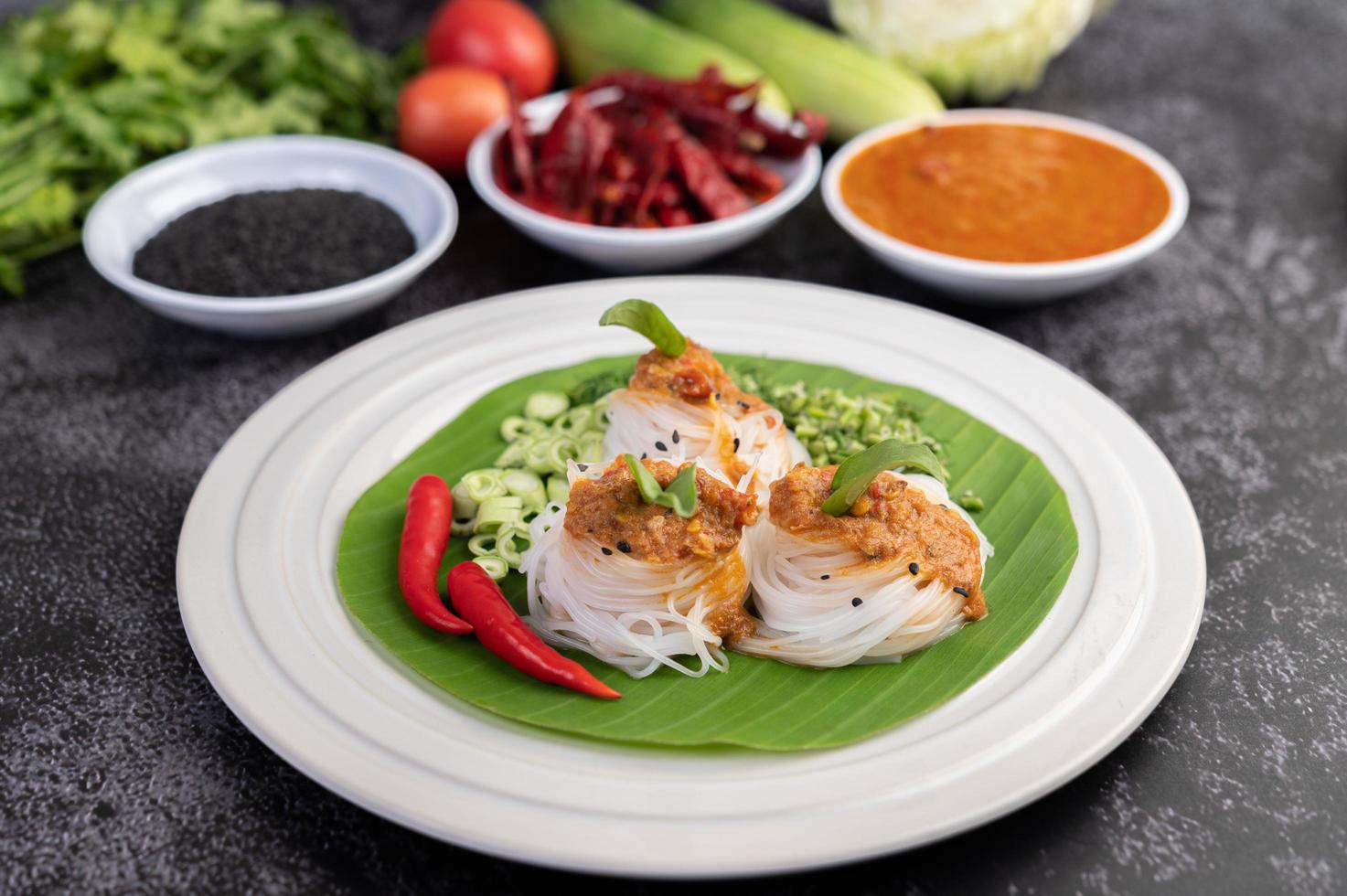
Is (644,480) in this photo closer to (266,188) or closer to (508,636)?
(508,636)

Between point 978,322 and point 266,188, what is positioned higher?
point 266,188

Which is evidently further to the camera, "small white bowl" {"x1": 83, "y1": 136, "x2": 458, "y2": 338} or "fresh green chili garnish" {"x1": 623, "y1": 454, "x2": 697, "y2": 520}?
"small white bowl" {"x1": 83, "y1": 136, "x2": 458, "y2": 338}

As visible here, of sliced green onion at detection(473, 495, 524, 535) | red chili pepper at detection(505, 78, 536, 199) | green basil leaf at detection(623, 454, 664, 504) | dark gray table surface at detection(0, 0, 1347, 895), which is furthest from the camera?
red chili pepper at detection(505, 78, 536, 199)

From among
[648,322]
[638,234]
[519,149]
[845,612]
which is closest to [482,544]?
[648,322]

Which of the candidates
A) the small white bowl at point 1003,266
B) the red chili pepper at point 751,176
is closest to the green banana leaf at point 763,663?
the small white bowl at point 1003,266

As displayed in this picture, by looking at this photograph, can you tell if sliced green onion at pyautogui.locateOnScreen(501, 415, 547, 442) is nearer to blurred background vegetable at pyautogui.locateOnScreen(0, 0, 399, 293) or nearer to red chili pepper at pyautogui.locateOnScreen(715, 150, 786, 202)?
red chili pepper at pyautogui.locateOnScreen(715, 150, 786, 202)

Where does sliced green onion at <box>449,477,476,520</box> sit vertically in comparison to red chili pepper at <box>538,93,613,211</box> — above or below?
below

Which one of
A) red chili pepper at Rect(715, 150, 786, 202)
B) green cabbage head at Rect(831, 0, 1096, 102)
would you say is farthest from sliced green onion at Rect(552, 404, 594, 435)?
green cabbage head at Rect(831, 0, 1096, 102)

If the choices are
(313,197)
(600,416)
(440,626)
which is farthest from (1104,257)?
(313,197)
